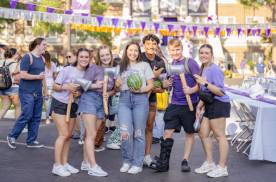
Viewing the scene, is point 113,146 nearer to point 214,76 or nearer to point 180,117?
point 180,117

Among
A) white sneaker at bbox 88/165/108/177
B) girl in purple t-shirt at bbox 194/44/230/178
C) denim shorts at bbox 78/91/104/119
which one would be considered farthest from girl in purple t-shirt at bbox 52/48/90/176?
girl in purple t-shirt at bbox 194/44/230/178

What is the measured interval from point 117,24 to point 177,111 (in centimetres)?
1719

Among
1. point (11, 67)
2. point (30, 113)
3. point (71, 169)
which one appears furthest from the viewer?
point (11, 67)

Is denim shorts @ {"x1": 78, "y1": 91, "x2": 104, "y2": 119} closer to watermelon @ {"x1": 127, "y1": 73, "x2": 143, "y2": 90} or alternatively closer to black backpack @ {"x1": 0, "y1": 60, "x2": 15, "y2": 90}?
watermelon @ {"x1": 127, "y1": 73, "x2": 143, "y2": 90}

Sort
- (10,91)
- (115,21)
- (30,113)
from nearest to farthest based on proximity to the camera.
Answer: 1. (30,113)
2. (10,91)
3. (115,21)

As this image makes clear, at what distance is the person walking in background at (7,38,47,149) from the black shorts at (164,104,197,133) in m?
2.49

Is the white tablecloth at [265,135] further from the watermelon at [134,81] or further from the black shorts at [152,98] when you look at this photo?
the watermelon at [134,81]

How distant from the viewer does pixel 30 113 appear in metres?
8.73

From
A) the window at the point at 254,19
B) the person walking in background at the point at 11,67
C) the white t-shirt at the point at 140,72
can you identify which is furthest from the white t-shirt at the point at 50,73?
the window at the point at 254,19

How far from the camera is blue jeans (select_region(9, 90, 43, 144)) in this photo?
8.64 m

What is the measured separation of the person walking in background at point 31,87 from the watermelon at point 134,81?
222cm

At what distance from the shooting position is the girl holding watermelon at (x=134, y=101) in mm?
6934

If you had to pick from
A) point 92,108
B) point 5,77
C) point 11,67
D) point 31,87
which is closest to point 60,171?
point 92,108

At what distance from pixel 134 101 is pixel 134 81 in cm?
32
